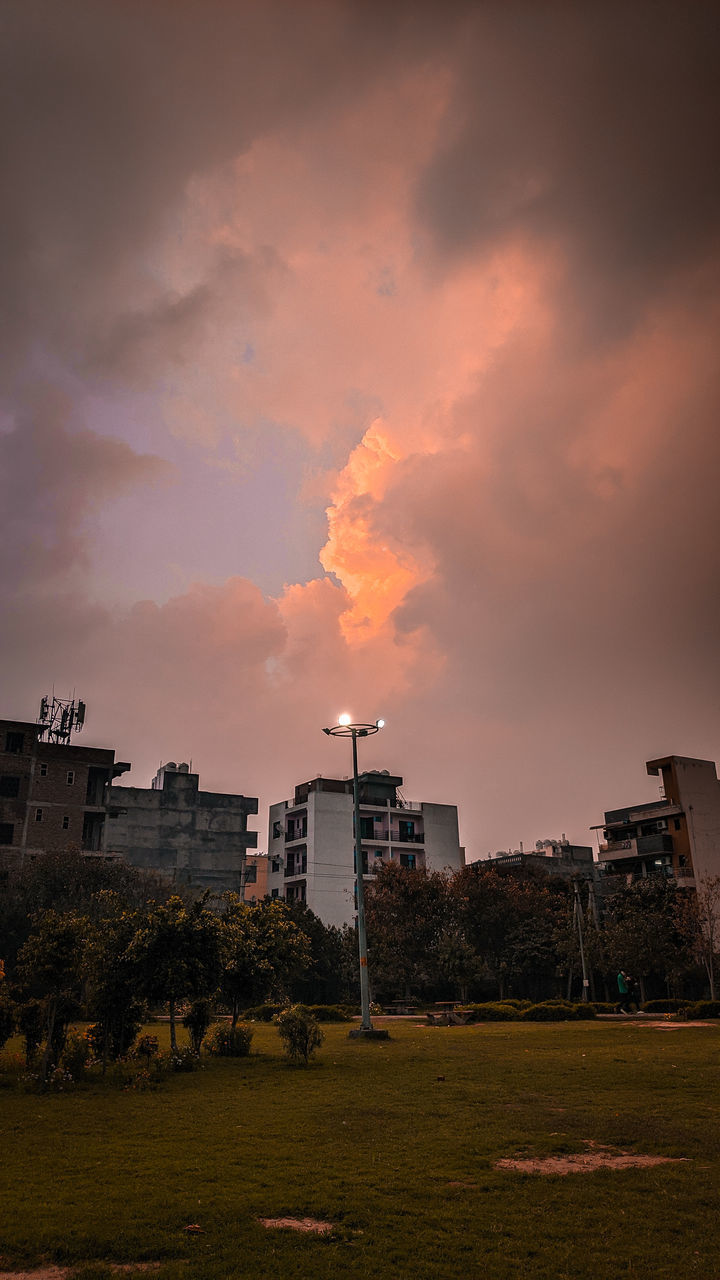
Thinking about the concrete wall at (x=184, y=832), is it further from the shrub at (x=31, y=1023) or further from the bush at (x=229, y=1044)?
the shrub at (x=31, y=1023)

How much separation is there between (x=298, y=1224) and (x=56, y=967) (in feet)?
38.5

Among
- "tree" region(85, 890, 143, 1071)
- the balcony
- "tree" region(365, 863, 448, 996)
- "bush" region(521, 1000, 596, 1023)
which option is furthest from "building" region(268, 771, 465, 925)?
"tree" region(85, 890, 143, 1071)

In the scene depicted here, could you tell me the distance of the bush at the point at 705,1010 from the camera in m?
36.8

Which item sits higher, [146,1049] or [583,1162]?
[146,1049]

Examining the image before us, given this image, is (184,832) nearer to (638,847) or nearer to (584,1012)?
(638,847)

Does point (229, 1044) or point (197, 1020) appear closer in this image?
point (197, 1020)

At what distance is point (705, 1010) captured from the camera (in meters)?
37.1

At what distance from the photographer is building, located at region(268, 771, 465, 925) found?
292 feet

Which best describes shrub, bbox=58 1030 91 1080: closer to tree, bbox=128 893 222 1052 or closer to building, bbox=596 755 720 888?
tree, bbox=128 893 222 1052

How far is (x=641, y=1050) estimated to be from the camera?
2386cm

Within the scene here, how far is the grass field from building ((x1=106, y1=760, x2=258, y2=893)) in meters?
65.9

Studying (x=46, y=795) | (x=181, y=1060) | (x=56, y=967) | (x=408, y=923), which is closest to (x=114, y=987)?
(x=56, y=967)

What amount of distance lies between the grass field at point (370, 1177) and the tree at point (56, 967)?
1657mm

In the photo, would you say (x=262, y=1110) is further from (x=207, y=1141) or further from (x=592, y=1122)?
(x=592, y=1122)
